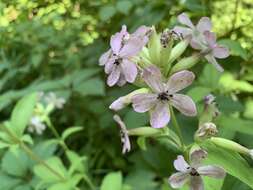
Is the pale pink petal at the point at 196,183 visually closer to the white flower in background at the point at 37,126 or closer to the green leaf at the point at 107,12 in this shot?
the green leaf at the point at 107,12

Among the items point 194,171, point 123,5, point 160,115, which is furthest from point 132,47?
point 123,5

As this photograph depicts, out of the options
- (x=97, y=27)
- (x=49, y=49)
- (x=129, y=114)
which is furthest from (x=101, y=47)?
(x=129, y=114)

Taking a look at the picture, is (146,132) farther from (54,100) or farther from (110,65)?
(54,100)

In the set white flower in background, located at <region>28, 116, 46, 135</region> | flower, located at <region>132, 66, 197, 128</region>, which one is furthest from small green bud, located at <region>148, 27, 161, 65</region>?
white flower in background, located at <region>28, 116, 46, 135</region>

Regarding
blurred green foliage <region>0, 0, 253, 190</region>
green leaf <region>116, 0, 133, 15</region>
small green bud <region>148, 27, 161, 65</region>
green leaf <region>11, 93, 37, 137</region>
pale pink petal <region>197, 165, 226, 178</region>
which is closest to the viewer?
pale pink petal <region>197, 165, 226, 178</region>

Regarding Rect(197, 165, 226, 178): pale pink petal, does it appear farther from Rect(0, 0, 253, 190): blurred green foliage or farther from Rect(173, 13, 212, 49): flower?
Rect(0, 0, 253, 190): blurred green foliage

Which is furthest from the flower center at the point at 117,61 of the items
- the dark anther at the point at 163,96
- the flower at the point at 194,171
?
the flower at the point at 194,171
